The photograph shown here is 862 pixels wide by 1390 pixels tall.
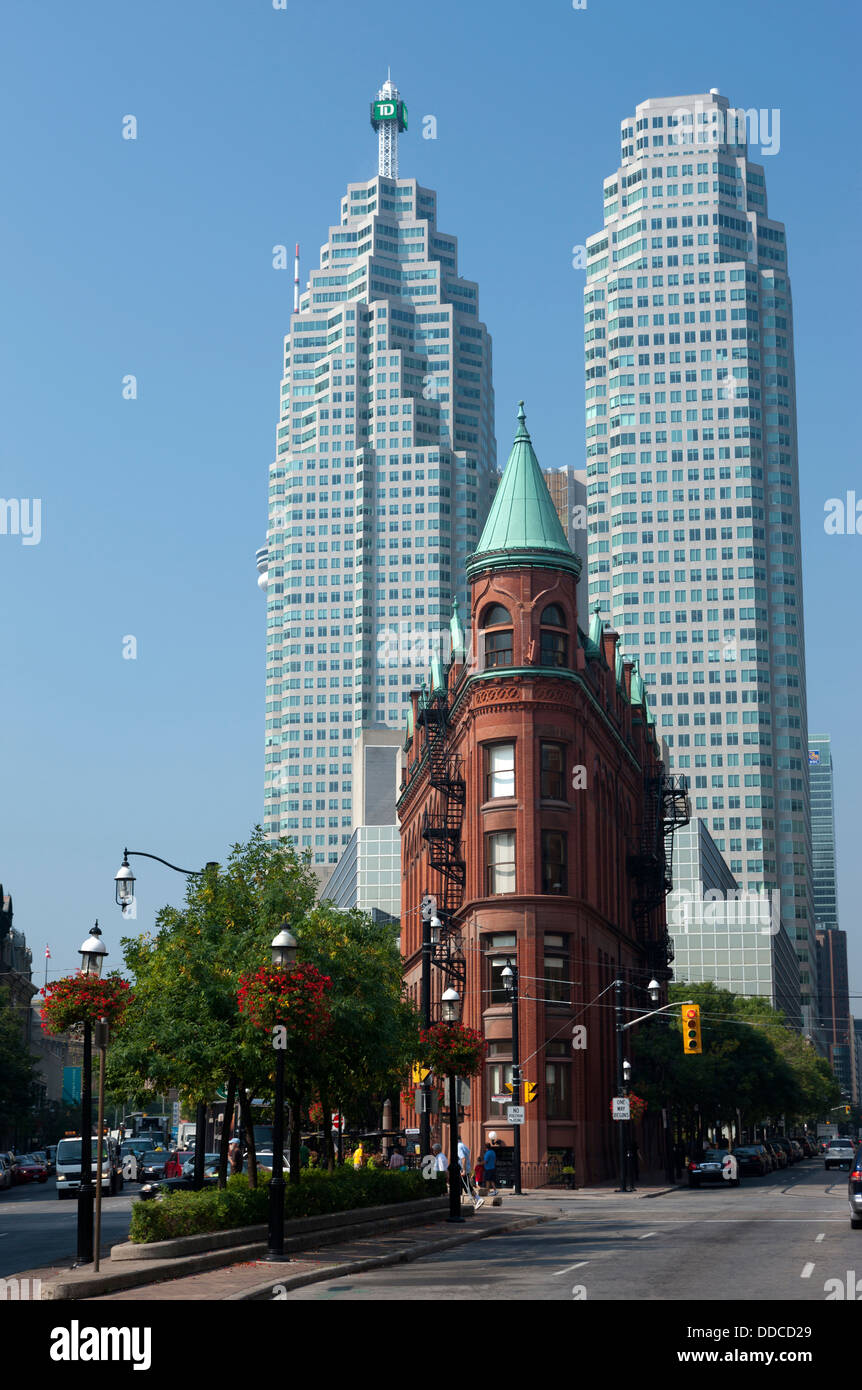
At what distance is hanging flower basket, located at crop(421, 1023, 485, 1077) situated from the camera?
125 ft

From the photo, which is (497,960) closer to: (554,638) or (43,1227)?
(554,638)

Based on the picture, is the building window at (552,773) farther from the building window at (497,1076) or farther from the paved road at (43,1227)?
the paved road at (43,1227)

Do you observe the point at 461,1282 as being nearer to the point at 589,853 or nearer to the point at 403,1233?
the point at 403,1233

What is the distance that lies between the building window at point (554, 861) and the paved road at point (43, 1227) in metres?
20.4

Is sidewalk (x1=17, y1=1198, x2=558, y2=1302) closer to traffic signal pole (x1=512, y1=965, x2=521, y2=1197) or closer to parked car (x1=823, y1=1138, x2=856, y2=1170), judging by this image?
traffic signal pole (x1=512, y1=965, x2=521, y2=1197)

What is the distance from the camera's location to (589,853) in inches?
2643

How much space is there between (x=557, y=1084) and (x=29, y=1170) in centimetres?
3624

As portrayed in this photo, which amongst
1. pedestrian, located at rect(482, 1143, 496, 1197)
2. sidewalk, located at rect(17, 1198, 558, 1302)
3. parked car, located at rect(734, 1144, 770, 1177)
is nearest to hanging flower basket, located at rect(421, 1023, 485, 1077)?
sidewalk, located at rect(17, 1198, 558, 1302)

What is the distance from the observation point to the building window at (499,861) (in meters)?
64.4

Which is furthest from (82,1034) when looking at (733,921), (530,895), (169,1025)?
(733,921)

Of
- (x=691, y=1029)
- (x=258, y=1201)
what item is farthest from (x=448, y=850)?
(x=258, y=1201)

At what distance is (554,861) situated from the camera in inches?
2557

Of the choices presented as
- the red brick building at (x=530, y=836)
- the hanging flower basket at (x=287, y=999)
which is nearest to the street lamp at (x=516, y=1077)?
the red brick building at (x=530, y=836)

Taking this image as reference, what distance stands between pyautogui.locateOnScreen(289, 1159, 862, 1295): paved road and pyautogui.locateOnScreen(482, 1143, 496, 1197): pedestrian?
39.2 ft
